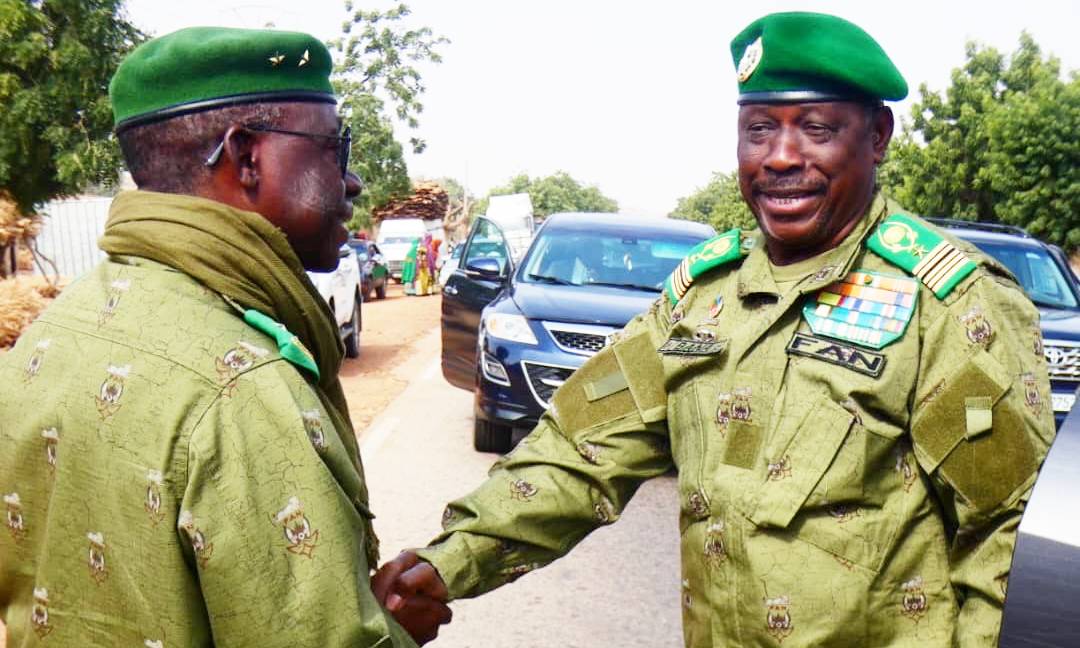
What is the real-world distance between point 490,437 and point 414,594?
5.34m

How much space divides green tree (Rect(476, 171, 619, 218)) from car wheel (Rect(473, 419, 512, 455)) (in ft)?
271

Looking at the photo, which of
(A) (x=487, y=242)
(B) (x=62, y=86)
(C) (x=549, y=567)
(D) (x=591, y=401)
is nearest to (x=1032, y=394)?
(D) (x=591, y=401)

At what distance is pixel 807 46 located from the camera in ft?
6.84

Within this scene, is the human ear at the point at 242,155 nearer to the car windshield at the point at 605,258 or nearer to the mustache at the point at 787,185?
the mustache at the point at 787,185

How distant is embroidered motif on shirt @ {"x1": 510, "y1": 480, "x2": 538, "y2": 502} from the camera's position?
2.41m

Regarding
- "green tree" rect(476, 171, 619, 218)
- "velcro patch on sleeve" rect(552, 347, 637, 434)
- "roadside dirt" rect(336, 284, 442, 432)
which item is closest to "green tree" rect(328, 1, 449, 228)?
"roadside dirt" rect(336, 284, 442, 432)

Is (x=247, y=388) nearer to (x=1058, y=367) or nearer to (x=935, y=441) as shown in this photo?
(x=935, y=441)

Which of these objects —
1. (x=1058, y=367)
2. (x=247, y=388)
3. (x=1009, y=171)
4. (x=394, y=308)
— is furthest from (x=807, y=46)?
(x=1009, y=171)

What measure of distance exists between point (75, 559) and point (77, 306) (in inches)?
14.8

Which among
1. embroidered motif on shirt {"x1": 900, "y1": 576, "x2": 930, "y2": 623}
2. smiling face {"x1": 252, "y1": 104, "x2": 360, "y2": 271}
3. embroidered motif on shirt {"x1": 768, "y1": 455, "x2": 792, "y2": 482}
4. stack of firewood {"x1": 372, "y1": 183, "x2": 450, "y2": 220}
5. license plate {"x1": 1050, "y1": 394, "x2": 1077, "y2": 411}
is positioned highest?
smiling face {"x1": 252, "y1": 104, "x2": 360, "y2": 271}

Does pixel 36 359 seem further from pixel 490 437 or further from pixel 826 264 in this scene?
Result: pixel 490 437

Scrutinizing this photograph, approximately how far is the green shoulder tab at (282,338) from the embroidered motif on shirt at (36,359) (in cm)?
30

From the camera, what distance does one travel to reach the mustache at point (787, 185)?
2.16 meters

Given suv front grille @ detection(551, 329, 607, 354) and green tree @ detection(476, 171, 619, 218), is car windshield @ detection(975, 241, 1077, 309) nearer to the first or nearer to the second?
suv front grille @ detection(551, 329, 607, 354)
